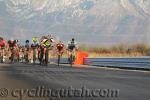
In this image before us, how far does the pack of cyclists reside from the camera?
33.7m

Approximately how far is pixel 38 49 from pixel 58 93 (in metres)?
22.5

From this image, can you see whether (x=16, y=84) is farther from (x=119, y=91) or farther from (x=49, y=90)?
(x=119, y=91)

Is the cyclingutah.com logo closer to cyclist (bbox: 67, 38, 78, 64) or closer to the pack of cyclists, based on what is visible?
the pack of cyclists

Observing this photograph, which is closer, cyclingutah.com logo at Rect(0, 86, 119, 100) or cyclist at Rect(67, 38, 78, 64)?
cyclingutah.com logo at Rect(0, 86, 119, 100)

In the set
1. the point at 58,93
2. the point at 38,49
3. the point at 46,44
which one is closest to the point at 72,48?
the point at 38,49

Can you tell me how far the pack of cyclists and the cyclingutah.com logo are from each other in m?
18.4

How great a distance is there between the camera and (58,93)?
13.7 m

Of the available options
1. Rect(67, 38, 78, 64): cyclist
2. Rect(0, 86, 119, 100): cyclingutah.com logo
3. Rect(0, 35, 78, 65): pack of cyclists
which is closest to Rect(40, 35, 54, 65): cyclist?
Rect(0, 35, 78, 65): pack of cyclists

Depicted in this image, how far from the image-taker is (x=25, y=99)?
494 inches

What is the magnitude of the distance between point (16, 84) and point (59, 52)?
64.7ft

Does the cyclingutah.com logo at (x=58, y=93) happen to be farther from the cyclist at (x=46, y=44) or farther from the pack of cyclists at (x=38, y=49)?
the pack of cyclists at (x=38, y=49)

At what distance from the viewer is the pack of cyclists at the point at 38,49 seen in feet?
111

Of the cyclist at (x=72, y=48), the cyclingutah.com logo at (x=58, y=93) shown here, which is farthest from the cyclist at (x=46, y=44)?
the cyclingutah.com logo at (x=58, y=93)

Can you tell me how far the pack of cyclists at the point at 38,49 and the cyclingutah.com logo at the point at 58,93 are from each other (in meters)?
18.4
